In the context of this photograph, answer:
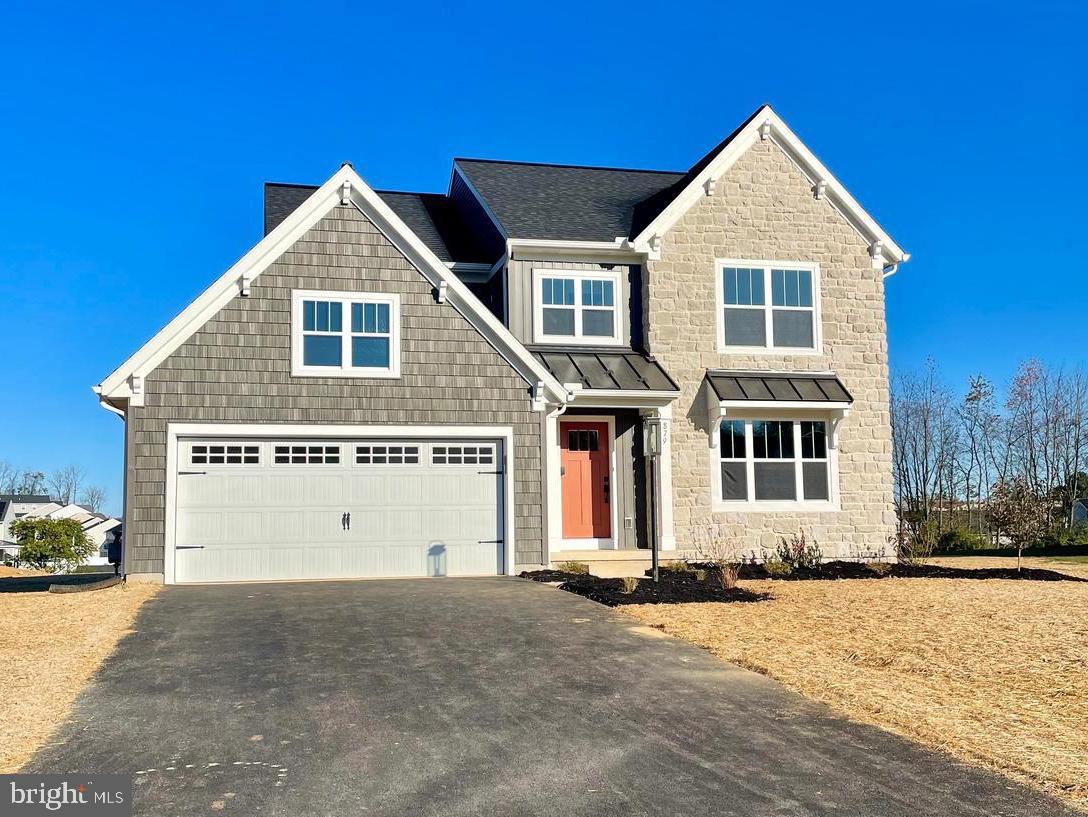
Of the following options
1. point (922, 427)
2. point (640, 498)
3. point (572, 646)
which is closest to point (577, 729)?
point (572, 646)

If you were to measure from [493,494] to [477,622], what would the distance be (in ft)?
18.3

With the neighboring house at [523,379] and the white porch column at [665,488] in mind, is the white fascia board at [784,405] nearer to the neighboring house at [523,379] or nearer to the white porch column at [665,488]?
the neighboring house at [523,379]

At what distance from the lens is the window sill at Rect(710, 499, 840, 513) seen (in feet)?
63.0

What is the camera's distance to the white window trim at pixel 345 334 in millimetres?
16125

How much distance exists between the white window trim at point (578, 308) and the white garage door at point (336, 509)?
3364 mm

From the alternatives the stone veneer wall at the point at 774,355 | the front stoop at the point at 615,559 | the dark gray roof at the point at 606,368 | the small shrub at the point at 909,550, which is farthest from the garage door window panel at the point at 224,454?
the small shrub at the point at 909,550

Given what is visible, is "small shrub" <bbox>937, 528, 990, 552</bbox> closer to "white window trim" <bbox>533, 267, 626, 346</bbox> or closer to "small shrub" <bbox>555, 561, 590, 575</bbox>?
"white window trim" <bbox>533, 267, 626, 346</bbox>

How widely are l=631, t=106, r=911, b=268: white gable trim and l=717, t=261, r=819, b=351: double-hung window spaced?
145cm

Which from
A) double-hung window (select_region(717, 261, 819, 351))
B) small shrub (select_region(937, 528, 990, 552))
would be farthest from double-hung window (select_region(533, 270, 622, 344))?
small shrub (select_region(937, 528, 990, 552))

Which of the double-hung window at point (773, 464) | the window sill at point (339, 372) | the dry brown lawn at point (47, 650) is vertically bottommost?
the dry brown lawn at point (47, 650)

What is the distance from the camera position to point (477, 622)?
36.7ft

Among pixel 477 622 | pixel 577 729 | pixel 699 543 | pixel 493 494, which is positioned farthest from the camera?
pixel 699 543

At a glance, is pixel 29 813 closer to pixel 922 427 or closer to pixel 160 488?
pixel 160 488

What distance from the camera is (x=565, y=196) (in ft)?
71.1
